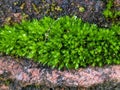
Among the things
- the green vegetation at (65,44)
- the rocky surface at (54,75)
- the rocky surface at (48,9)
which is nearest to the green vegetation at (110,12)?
the rocky surface at (48,9)

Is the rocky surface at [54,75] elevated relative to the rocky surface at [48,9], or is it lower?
lower

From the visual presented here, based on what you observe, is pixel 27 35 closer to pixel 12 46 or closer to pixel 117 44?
pixel 12 46

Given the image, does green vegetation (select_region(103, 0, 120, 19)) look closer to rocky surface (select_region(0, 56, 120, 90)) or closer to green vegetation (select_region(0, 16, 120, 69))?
green vegetation (select_region(0, 16, 120, 69))

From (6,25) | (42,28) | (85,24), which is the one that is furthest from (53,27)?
(6,25)

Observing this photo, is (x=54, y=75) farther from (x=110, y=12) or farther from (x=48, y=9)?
(x=110, y=12)

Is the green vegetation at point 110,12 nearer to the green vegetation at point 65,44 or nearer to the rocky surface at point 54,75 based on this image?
the green vegetation at point 65,44

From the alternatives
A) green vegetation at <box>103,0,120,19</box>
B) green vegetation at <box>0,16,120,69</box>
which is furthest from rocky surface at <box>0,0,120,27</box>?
green vegetation at <box>0,16,120,69</box>

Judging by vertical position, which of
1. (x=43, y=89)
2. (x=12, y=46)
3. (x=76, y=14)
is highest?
(x=76, y=14)
